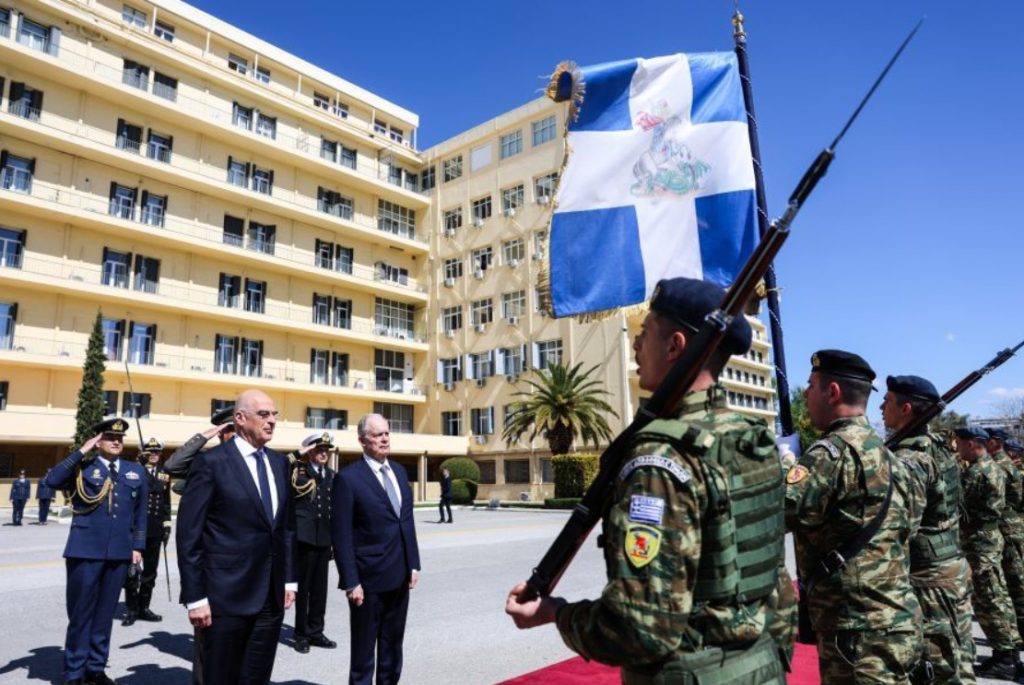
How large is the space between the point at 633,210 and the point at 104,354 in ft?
97.8

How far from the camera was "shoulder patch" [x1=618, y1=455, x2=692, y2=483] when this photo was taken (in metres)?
1.87

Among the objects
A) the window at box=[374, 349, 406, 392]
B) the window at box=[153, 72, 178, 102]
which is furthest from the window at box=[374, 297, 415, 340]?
the window at box=[153, 72, 178, 102]

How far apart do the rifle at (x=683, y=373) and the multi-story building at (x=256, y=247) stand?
3231cm

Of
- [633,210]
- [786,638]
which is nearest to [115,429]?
[633,210]

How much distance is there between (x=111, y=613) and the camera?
18.8 feet

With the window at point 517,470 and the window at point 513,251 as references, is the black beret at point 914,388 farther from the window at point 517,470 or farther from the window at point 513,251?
the window at point 513,251

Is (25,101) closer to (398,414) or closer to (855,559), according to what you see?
(398,414)

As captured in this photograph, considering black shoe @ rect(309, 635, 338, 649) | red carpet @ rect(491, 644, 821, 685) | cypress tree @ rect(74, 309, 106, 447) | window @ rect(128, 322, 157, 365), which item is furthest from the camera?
window @ rect(128, 322, 157, 365)

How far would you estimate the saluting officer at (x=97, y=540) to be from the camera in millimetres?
5445

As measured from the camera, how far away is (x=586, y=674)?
5680mm

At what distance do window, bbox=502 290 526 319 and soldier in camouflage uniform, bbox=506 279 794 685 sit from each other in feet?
125

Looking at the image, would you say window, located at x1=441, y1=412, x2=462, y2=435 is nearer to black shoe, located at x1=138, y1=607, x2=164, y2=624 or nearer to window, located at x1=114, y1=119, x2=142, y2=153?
window, located at x1=114, y1=119, x2=142, y2=153

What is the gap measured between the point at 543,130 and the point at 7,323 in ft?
90.8

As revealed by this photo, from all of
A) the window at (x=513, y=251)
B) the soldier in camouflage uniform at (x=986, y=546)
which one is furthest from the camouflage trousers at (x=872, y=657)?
the window at (x=513, y=251)
